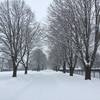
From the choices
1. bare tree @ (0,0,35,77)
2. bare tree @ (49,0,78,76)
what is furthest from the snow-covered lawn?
bare tree @ (0,0,35,77)

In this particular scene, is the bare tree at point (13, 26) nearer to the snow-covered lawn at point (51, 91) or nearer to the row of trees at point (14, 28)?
the row of trees at point (14, 28)

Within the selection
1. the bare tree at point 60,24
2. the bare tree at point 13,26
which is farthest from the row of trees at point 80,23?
the bare tree at point 13,26

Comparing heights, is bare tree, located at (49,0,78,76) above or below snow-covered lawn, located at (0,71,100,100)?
above

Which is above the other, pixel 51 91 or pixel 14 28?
pixel 14 28

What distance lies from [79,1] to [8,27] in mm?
11479

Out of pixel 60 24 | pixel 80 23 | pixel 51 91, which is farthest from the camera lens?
pixel 60 24

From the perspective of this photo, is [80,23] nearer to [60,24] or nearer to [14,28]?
[60,24]

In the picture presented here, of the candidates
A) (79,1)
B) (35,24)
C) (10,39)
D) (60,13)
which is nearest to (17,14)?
(10,39)

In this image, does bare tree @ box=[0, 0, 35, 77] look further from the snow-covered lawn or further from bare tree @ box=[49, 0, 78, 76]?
the snow-covered lawn

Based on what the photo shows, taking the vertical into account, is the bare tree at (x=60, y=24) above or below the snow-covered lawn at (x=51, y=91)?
above

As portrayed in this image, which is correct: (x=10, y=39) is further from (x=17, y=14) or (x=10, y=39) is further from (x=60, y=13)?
(x=60, y=13)

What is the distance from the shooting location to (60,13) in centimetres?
2092

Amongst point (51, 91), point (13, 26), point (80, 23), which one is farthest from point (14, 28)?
point (51, 91)

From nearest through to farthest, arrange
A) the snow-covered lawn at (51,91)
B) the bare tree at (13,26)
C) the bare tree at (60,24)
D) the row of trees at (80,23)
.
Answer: the snow-covered lawn at (51,91) < the row of trees at (80,23) < the bare tree at (60,24) < the bare tree at (13,26)
